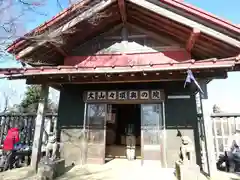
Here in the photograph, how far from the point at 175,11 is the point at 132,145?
5.30 metres

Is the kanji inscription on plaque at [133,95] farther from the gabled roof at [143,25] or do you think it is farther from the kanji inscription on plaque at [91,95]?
the gabled roof at [143,25]

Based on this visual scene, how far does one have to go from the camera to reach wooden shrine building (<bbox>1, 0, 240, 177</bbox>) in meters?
5.27

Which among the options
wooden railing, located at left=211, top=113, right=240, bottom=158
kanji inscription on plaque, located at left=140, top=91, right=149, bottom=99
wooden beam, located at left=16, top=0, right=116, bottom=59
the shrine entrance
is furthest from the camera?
kanji inscription on plaque, located at left=140, top=91, right=149, bottom=99

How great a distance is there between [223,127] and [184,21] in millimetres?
3957

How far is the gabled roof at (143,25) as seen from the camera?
5.29m

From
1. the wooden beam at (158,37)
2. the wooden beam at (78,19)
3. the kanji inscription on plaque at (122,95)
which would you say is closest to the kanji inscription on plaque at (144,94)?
the kanji inscription on plaque at (122,95)

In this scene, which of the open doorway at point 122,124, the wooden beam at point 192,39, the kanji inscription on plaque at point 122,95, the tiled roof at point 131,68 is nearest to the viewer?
the tiled roof at point 131,68

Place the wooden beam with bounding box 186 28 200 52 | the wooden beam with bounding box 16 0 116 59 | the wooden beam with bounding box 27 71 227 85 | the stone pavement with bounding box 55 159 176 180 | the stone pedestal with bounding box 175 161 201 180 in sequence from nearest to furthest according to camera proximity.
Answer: the stone pedestal with bounding box 175 161 201 180, the stone pavement with bounding box 55 159 176 180, the wooden beam with bounding box 27 71 227 85, the wooden beam with bounding box 186 28 200 52, the wooden beam with bounding box 16 0 116 59

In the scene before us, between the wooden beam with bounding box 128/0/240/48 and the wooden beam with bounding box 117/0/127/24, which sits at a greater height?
the wooden beam with bounding box 117/0/127/24

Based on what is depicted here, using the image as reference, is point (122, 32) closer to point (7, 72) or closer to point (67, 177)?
point (7, 72)

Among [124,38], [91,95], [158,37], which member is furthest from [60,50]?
[158,37]

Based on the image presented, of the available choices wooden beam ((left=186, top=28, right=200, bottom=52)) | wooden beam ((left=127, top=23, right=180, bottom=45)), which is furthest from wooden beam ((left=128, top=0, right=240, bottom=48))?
wooden beam ((left=127, top=23, right=180, bottom=45))

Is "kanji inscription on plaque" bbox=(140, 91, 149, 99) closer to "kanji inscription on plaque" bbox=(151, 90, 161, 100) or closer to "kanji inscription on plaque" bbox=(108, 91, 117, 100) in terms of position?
"kanji inscription on plaque" bbox=(151, 90, 161, 100)

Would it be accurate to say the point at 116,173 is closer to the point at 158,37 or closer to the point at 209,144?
the point at 209,144
